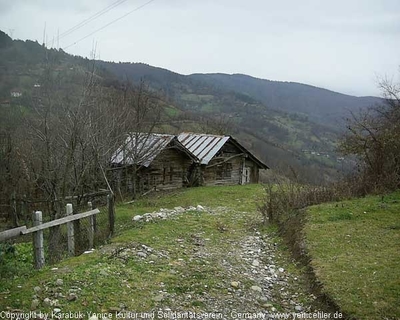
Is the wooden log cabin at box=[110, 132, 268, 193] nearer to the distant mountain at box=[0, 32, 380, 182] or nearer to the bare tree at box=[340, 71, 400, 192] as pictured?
the distant mountain at box=[0, 32, 380, 182]

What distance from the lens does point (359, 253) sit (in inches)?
252

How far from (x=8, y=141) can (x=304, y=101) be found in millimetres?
166904

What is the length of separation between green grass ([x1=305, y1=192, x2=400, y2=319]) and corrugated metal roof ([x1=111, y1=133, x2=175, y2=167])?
1203 centimetres

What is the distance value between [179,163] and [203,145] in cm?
306

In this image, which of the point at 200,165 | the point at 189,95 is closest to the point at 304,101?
the point at 189,95

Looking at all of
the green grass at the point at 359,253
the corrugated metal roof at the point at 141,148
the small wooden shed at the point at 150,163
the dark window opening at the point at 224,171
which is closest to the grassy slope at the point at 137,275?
the green grass at the point at 359,253

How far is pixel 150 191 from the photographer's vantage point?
22875 millimetres

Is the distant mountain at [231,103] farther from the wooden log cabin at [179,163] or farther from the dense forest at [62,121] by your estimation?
the wooden log cabin at [179,163]

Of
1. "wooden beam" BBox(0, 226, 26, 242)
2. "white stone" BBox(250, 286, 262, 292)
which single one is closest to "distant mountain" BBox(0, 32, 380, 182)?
"wooden beam" BBox(0, 226, 26, 242)

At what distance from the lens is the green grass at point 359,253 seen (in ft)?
15.4

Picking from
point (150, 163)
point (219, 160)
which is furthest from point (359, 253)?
point (219, 160)

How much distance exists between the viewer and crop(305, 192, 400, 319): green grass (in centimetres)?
470

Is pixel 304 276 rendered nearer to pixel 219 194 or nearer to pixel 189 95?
pixel 219 194

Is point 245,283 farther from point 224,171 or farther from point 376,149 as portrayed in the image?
point 224,171
